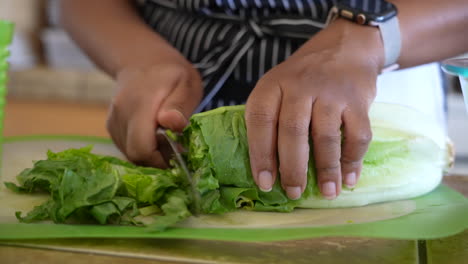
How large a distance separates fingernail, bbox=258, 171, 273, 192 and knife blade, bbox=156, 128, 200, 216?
0.29ft

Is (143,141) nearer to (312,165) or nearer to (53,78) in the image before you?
(312,165)

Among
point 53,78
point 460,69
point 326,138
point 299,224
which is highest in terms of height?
point 460,69

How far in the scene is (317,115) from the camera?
81 centimetres

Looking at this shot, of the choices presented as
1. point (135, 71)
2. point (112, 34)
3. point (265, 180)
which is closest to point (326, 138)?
point (265, 180)

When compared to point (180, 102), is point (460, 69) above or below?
above

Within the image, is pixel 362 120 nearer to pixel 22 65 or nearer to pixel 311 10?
pixel 311 10

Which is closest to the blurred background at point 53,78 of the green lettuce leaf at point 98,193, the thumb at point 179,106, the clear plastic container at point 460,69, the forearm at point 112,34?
the forearm at point 112,34

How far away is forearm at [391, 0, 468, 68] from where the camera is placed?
100 centimetres

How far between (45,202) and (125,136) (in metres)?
0.28

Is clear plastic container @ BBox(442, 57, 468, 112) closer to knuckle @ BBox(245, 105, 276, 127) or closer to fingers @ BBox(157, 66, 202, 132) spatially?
knuckle @ BBox(245, 105, 276, 127)

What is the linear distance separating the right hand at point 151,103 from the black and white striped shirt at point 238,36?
0.08m

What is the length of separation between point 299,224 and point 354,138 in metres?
0.14

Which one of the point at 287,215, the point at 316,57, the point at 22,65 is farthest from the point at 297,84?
the point at 22,65

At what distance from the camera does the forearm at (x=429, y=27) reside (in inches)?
39.4
